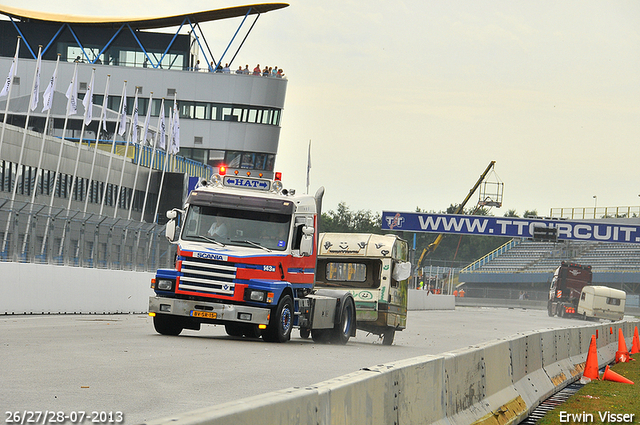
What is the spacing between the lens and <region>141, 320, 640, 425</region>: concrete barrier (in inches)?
176

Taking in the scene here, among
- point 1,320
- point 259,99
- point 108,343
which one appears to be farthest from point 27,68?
point 108,343

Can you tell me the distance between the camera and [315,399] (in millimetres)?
4980

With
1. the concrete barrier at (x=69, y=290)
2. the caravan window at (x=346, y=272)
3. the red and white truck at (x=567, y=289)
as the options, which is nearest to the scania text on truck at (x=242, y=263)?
the caravan window at (x=346, y=272)

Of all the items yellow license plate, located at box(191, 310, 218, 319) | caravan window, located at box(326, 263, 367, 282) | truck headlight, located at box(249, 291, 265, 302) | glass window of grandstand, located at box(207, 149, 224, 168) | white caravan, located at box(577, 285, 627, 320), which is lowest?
yellow license plate, located at box(191, 310, 218, 319)

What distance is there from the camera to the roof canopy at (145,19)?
256 ft

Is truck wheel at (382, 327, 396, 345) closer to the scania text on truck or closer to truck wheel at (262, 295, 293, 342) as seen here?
the scania text on truck

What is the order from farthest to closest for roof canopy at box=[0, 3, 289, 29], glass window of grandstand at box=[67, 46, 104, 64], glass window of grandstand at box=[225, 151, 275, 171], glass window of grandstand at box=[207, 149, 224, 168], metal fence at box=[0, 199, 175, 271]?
glass window of grandstand at box=[225, 151, 275, 171], glass window of grandstand at box=[67, 46, 104, 64], glass window of grandstand at box=[207, 149, 224, 168], roof canopy at box=[0, 3, 289, 29], metal fence at box=[0, 199, 175, 271]

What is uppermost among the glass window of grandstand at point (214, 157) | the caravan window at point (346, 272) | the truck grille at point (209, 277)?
the glass window of grandstand at point (214, 157)

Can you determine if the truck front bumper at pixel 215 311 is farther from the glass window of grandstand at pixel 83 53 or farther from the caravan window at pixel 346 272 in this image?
the glass window of grandstand at pixel 83 53

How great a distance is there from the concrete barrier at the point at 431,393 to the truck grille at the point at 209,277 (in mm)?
5837

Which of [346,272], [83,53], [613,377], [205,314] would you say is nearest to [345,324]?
[346,272]

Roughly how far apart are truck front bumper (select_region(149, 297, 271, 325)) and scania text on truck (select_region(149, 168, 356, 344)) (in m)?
0.02

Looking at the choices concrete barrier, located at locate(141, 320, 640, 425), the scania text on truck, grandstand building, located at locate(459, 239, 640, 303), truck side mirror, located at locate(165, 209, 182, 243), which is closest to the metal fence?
truck side mirror, located at locate(165, 209, 182, 243)

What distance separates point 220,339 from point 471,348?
9.94 meters
